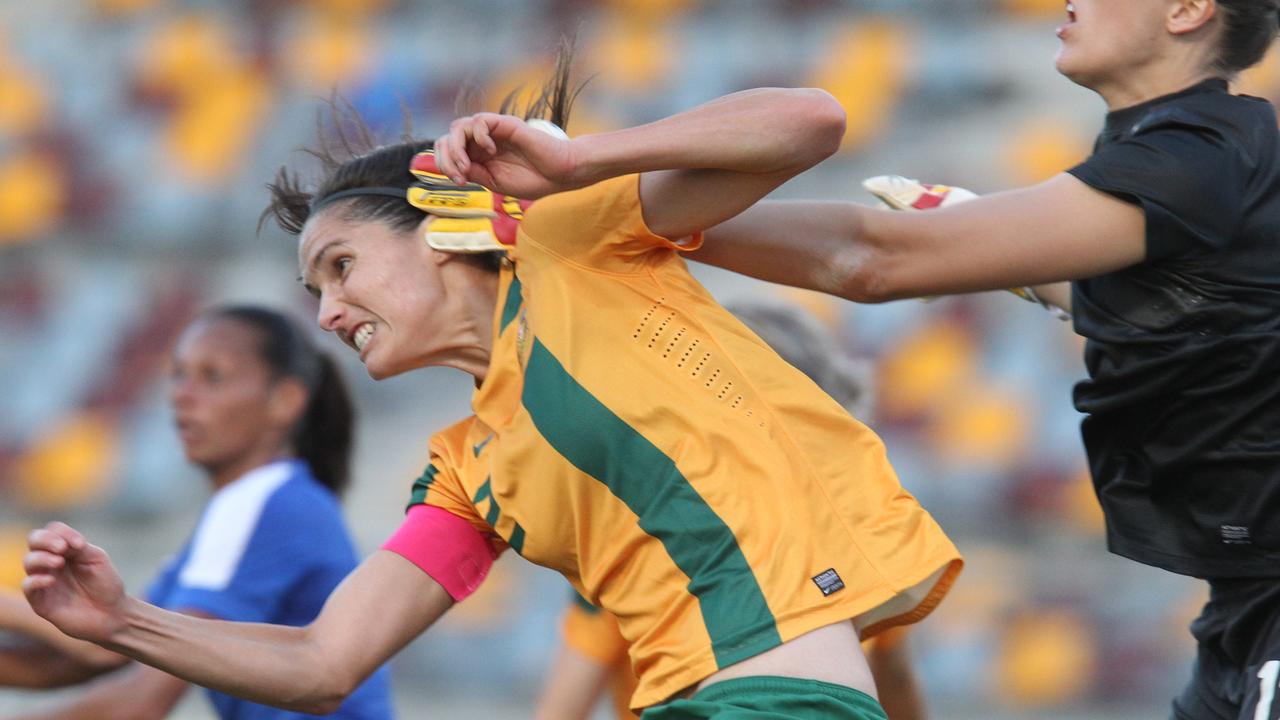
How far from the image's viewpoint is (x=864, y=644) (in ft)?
11.1

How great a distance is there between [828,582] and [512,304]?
2.11 ft

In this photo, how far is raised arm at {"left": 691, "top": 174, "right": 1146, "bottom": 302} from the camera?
2193mm

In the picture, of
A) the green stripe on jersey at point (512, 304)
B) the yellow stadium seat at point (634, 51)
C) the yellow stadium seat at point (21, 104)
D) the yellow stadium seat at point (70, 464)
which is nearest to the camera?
the green stripe on jersey at point (512, 304)

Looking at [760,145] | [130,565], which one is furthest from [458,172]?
[130,565]

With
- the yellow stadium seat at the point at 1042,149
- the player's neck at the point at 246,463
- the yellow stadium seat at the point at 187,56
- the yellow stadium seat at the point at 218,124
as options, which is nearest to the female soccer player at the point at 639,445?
the player's neck at the point at 246,463

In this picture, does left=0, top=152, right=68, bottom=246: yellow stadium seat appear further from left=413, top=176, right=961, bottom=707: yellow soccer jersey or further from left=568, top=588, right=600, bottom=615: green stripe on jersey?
left=413, top=176, right=961, bottom=707: yellow soccer jersey

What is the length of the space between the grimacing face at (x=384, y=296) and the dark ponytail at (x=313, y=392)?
1613 mm

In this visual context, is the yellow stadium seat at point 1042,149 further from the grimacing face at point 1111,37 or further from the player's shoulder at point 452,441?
the player's shoulder at point 452,441

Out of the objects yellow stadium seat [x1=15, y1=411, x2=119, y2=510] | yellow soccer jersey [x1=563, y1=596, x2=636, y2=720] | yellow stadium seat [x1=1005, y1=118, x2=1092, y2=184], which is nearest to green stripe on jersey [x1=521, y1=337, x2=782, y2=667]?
yellow soccer jersey [x1=563, y1=596, x2=636, y2=720]

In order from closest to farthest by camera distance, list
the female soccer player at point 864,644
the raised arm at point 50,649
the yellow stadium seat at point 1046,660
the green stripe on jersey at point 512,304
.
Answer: the green stripe on jersey at point 512,304 → the raised arm at point 50,649 → the female soccer player at point 864,644 → the yellow stadium seat at point 1046,660

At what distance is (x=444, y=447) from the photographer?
99.6 inches

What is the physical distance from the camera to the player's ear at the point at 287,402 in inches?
156

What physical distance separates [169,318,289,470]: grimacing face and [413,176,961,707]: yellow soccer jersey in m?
1.80

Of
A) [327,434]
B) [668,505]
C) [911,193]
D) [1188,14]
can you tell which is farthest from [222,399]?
[1188,14]
